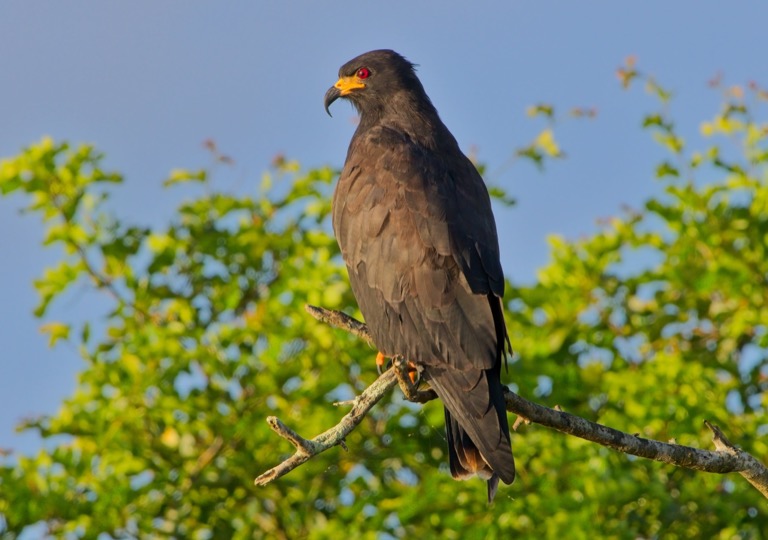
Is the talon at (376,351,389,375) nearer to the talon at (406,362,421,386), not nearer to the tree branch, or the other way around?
the talon at (406,362,421,386)

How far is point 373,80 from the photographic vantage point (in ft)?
22.3

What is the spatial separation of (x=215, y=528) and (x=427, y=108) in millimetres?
3132

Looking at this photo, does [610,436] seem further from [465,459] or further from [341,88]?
[341,88]

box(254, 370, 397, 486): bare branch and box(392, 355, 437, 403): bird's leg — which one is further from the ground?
box(392, 355, 437, 403): bird's leg

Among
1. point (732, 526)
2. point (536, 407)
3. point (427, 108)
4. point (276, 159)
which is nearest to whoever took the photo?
point (536, 407)

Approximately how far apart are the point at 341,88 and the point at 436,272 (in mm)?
1844

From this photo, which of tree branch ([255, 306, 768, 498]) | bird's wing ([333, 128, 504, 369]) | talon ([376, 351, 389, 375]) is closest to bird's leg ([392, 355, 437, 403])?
tree branch ([255, 306, 768, 498])

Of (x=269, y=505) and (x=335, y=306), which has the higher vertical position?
(x=335, y=306)

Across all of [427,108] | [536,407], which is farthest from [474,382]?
[427,108]

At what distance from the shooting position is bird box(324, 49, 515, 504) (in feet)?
16.9

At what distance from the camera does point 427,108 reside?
661 centimetres

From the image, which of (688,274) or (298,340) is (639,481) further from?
(298,340)

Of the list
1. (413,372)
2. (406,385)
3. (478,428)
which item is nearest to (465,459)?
(478,428)

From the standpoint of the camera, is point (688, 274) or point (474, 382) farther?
point (688, 274)
